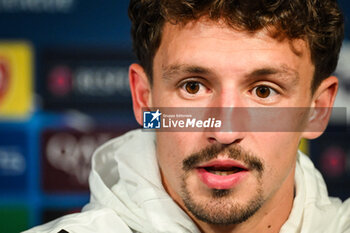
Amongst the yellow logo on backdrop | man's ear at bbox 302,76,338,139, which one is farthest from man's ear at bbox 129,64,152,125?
the yellow logo on backdrop

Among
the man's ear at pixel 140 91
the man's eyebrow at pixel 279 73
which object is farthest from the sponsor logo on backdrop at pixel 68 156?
the man's eyebrow at pixel 279 73

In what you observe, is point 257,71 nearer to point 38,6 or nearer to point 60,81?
point 60,81

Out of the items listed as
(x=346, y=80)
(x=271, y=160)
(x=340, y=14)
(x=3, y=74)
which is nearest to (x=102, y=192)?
(x=271, y=160)

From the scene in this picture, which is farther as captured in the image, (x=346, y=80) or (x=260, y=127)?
(x=346, y=80)

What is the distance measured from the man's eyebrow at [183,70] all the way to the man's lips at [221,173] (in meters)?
0.19

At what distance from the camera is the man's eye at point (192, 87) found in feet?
3.87

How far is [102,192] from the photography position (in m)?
1.32

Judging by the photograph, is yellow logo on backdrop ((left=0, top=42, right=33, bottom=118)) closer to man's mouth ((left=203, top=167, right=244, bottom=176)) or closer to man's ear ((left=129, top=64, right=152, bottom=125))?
man's ear ((left=129, top=64, right=152, bottom=125))

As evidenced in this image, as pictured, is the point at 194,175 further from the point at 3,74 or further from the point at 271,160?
the point at 3,74

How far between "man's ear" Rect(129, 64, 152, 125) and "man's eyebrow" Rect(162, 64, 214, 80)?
0.13 meters

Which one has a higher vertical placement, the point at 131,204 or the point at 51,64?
the point at 51,64

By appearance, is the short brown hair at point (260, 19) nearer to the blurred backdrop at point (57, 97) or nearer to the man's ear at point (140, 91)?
the man's ear at point (140, 91)

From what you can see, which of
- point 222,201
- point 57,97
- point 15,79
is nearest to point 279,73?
point 222,201

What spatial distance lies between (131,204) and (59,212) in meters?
0.98
